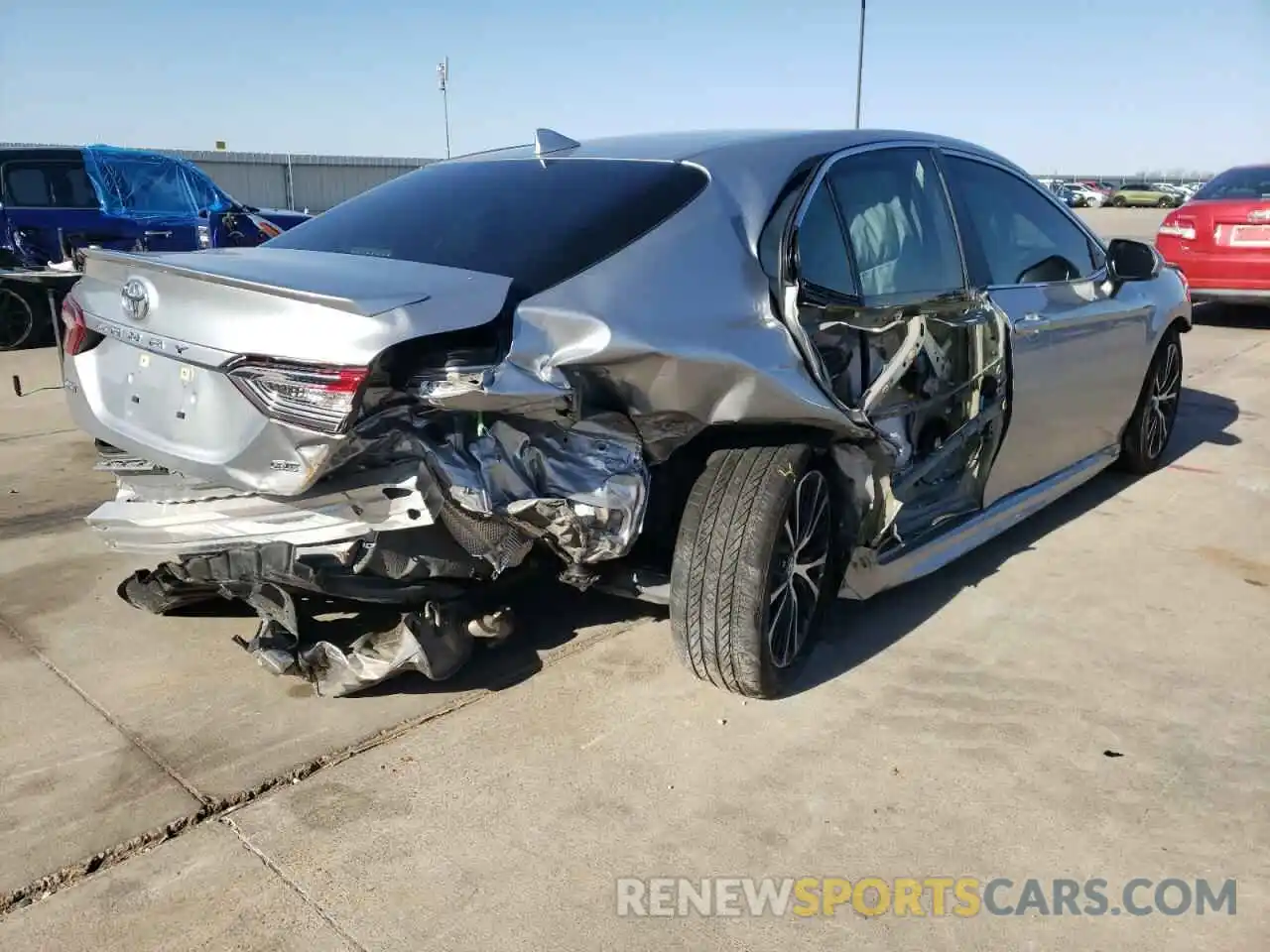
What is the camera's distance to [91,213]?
10.7 m

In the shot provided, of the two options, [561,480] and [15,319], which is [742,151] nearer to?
[561,480]

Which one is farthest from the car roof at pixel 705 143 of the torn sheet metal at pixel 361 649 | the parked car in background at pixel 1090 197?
the parked car in background at pixel 1090 197

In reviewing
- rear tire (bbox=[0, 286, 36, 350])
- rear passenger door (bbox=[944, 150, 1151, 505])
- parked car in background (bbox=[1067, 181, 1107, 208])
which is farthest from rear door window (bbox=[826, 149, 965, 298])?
parked car in background (bbox=[1067, 181, 1107, 208])

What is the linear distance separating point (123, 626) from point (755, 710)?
7.21 feet

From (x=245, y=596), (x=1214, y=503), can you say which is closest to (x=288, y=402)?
(x=245, y=596)

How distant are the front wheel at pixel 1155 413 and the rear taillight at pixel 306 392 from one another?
14.1ft

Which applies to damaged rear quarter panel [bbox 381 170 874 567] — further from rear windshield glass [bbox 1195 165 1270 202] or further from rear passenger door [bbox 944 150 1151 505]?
rear windshield glass [bbox 1195 165 1270 202]

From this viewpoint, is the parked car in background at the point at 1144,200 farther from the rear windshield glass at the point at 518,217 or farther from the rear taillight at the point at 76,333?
the rear taillight at the point at 76,333

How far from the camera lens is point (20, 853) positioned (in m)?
2.51

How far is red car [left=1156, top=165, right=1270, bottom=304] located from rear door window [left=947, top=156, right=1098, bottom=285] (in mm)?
5789

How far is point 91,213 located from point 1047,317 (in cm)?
976

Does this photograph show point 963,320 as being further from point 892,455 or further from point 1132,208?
point 1132,208

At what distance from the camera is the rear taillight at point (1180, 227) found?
10422 mm

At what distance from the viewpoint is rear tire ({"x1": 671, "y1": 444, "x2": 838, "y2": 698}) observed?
3.04 metres
